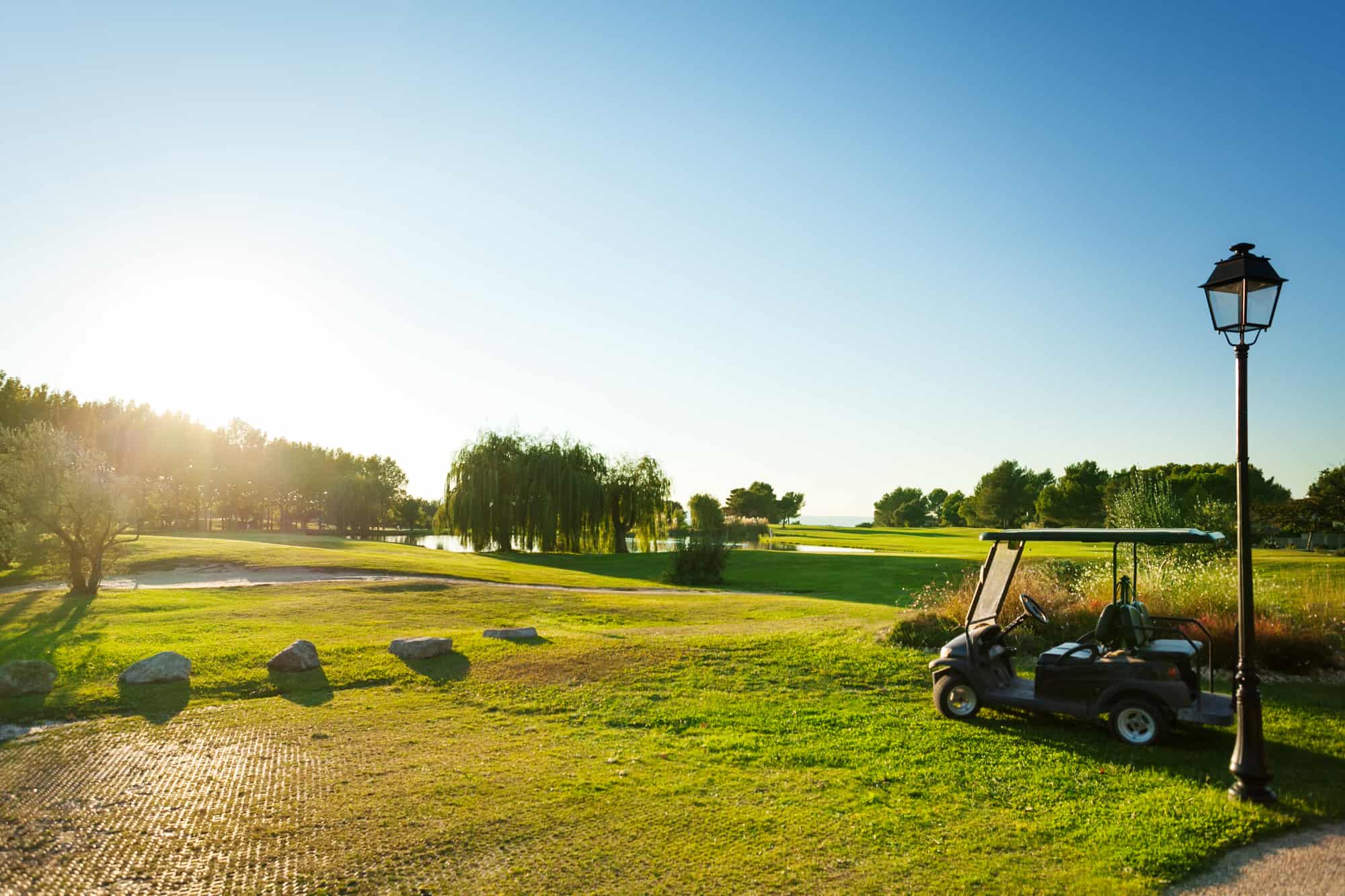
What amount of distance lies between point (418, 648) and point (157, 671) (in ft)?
10.9

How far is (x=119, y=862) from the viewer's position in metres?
4.89

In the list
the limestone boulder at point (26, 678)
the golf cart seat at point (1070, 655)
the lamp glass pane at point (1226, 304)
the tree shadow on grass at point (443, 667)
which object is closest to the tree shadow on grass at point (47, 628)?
the limestone boulder at point (26, 678)

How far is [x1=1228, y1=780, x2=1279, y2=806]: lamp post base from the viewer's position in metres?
6.02

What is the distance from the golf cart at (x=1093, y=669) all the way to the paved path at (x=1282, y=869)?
181 centimetres

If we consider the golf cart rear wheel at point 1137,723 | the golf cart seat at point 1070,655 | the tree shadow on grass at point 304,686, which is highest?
the golf cart seat at point 1070,655

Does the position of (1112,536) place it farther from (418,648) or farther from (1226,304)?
(418,648)

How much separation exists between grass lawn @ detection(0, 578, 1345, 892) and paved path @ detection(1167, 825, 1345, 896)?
6.0 inches

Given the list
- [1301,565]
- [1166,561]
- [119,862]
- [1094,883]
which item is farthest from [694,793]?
[1301,565]

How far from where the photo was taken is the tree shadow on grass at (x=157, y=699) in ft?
28.2

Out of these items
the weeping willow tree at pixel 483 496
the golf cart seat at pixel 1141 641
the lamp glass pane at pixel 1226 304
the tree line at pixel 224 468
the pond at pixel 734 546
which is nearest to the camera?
the lamp glass pane at pixel 1226 304

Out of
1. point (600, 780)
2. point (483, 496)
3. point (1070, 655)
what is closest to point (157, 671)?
point (600, 780)

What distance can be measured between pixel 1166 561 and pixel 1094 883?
47.3 ft

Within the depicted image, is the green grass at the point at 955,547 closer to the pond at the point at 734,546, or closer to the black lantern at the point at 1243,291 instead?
the pond at the point at 734,546

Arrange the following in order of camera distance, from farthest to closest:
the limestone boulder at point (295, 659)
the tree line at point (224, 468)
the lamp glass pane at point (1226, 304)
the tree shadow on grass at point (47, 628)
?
the tree line at point (224, 468)
the tree shadow on grass at point (47, 628)
the limestone boulder at point (295, 659)
the lamp glass pane at point (1226, 304)
